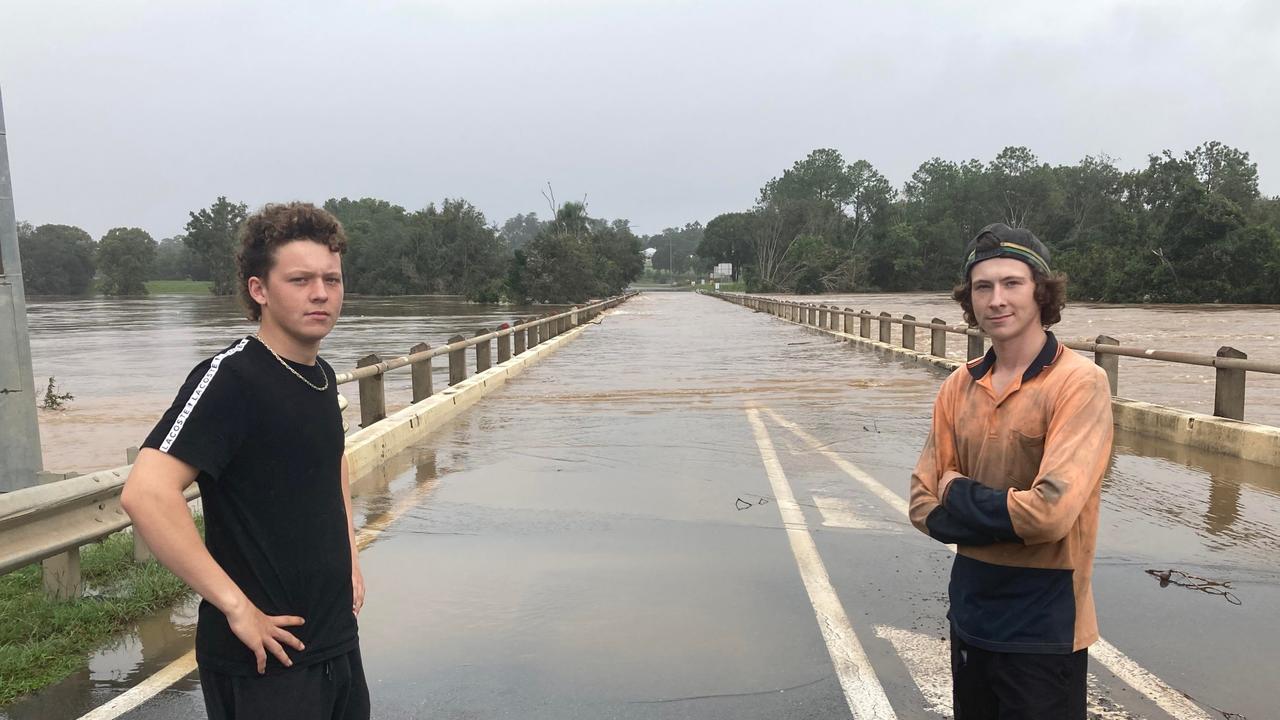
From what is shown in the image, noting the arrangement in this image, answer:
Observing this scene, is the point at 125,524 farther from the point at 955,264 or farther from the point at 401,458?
the point at 955,264

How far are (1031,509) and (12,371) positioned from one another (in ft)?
22.2

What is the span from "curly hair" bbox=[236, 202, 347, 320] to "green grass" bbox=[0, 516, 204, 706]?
9.29 ft

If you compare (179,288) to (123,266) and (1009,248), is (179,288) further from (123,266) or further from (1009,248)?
(1009,248)

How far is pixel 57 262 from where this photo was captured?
142 meters

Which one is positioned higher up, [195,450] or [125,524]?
[195,450]

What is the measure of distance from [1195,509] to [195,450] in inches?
297

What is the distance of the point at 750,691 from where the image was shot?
13.5 ft

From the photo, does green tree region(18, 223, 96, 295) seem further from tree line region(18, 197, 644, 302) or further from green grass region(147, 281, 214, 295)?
green grass region(147, 281, 214, 295)

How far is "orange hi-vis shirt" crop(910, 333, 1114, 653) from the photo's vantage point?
241cm

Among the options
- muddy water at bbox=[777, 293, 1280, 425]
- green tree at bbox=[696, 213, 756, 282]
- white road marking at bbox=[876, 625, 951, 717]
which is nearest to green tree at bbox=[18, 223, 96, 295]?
green tree at bbox=[696, 213, 756, 282]

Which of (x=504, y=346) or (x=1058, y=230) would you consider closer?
(x=504, y=346)

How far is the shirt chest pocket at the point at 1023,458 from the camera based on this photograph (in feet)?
8.34

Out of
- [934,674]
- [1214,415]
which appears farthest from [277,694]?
[1214,415]

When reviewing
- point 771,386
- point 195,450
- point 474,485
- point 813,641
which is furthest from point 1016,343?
point 771,386
